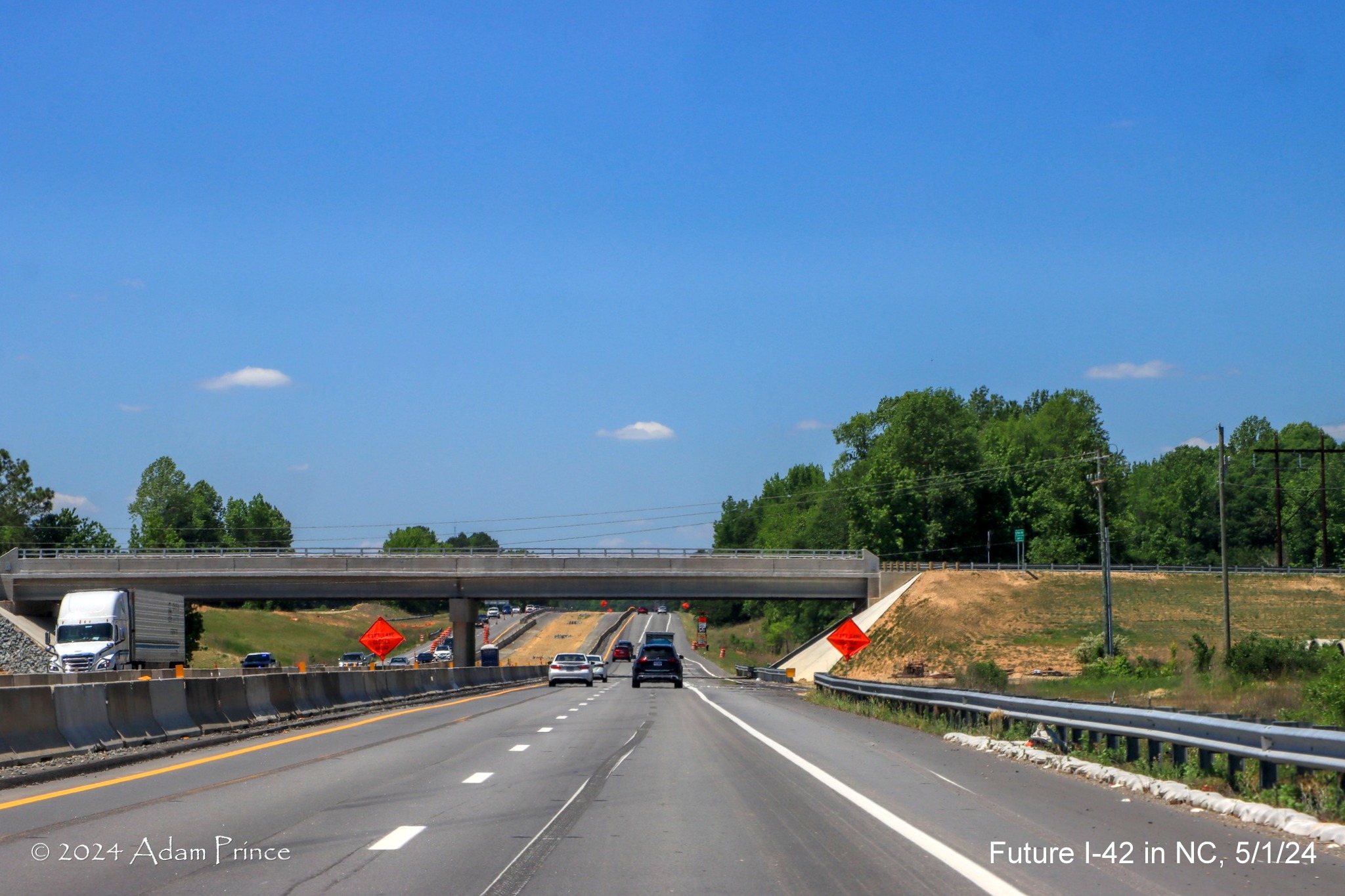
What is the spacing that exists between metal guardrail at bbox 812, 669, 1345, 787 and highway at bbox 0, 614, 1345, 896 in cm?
72

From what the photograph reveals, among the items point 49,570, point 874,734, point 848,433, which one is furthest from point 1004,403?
point 874,734

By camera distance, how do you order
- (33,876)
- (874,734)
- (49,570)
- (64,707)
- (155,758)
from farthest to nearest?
(49,570) < (874,734) < (155,758) < (64,707) < (33,876)

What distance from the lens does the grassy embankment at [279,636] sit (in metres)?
112

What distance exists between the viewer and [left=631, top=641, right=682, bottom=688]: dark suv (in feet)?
176

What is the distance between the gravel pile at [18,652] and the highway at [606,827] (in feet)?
176

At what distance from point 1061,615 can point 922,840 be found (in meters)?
70.8

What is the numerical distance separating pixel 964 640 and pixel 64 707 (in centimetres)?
6183

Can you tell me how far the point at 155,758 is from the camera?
55.9ft

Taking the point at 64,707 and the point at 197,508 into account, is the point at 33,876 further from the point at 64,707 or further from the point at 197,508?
the point at 197,508

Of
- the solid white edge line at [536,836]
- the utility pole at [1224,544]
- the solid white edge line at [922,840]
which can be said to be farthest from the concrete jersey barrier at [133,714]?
the utility pole at [1224,544]

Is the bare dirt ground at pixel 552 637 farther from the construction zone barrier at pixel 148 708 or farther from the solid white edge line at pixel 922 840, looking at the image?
the solid white edge line at pixel 922 840

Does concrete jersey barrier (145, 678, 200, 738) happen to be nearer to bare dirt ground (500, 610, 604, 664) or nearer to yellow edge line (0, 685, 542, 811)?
yellow edge line (0, 685, 542, 811)

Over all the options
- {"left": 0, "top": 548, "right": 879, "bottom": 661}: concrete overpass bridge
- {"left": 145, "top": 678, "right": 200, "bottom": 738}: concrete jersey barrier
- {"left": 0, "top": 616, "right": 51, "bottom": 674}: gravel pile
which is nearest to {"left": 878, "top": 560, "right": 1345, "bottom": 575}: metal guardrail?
{"left": 0, "top": 548, "right": 879, "bottom": 661}: concrete overpass bridge

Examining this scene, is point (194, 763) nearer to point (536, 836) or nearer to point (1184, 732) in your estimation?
point (536, 836)
